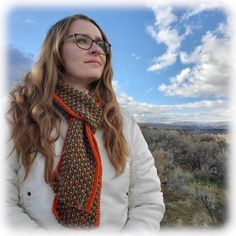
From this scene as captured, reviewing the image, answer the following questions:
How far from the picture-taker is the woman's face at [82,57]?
64.3 inches

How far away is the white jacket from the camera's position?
4.60 feet

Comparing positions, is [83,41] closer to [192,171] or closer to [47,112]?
[47,112]

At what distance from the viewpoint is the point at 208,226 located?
2303mm

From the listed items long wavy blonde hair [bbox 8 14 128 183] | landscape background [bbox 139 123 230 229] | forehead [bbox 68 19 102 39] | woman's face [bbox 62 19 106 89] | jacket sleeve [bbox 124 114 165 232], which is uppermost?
forehead [bbox 68 19 102 39]

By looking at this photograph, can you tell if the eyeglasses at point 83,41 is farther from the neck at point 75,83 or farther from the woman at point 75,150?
the neck at point 75,83

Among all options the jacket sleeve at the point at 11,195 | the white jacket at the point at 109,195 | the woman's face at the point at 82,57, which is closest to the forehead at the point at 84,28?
the woman's face at the point at 82,57

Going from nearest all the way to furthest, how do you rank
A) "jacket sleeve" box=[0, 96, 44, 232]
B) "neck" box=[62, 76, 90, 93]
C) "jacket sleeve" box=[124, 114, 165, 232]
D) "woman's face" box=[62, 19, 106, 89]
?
"jacket sleeve" box=[0, 96, 44, 232], "jacket sleeve" box=[124, 114, 165, 232], "woman's face" box=[62, 19, 106, 89], "neck" box=[62, 76, 90, 93]

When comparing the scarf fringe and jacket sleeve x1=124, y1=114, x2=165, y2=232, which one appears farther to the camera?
jacket sleeve x1=124, y1=114, x2=165, y2=232

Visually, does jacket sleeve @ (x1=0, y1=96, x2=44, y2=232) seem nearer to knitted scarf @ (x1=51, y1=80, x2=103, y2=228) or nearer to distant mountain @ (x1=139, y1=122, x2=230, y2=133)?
knitted scarf @ (x1=51, y1=80, x2=103, y2=228)

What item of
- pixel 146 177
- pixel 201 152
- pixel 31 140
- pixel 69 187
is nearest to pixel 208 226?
pixel 201 152

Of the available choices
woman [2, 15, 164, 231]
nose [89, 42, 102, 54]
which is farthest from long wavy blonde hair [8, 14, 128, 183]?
nose [89, 42, 102, 54]

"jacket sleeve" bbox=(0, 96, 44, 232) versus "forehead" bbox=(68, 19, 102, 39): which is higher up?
"forehead" bbox=(68, 19, 102, 39)

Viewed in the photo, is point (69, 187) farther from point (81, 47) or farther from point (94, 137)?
point (81, 47)

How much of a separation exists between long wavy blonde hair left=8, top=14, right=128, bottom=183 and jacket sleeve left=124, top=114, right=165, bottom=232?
0.10 m
